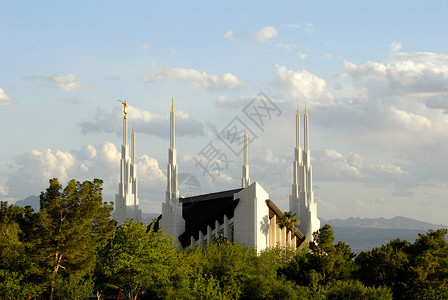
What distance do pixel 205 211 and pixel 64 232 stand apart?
31.2 metres

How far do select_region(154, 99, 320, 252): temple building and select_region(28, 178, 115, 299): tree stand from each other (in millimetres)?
21001

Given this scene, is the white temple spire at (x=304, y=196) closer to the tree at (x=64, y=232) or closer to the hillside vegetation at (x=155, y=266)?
the hillside vegetation at (x=155, y=266)

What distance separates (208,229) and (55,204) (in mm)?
26003

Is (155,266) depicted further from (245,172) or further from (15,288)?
(245,172)

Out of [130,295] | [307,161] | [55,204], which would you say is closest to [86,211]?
[55,204]

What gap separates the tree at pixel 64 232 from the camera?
5091cm

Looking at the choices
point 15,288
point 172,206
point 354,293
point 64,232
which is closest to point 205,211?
point 172,206

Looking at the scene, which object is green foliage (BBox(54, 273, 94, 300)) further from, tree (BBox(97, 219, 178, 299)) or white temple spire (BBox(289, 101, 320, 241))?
white temple spire (BBox(289, 101, 320, 241))

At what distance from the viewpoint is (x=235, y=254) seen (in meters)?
56.3

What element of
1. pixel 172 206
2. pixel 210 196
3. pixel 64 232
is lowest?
pixel 64 232

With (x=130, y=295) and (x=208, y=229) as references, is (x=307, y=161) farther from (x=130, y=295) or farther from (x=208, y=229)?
(x=130, y=295)

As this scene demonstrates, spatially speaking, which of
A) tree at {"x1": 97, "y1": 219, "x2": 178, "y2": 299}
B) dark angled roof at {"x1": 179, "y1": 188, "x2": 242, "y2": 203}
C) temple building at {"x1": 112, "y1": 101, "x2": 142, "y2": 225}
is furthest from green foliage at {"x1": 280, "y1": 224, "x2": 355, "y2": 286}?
temple building at {"x1": 112, "y1": 101, "x2": 142, "y2": 225}

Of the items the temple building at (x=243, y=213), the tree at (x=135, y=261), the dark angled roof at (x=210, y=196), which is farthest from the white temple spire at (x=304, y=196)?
the tree at (x=135, y=261)

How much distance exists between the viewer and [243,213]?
70.6m
